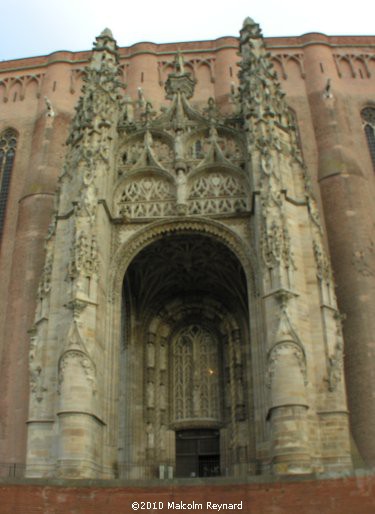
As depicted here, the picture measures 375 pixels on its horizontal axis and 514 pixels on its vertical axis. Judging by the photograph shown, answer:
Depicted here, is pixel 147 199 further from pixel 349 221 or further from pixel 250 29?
pixel 349 221

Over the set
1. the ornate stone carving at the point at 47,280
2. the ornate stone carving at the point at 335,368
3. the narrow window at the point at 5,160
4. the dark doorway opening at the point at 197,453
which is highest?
the narrow window at the point at 5,160

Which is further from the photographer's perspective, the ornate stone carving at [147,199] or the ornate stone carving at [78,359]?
the ornate stone carving at [147,199]

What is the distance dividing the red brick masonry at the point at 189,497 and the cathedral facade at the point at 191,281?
2549 millimetres

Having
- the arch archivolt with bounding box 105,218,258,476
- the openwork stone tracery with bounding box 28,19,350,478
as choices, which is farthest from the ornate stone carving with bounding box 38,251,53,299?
the arch archivolt with bounding box 105,218,258,476

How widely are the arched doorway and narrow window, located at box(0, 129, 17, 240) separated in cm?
913

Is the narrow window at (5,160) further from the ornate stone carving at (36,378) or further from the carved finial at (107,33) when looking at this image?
the ornate stone carving at (36,378)

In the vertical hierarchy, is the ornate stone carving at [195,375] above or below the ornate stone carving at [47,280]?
below

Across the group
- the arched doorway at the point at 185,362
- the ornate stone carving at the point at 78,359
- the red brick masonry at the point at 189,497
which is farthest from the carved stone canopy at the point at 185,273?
the red brick masonry at the point at 189,497

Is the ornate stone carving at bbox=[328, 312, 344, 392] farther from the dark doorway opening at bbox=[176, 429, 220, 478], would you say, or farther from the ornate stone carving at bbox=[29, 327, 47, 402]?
the ornate stone carving at bbox=[29, 327, 47, 402]

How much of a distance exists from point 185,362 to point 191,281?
3.09m

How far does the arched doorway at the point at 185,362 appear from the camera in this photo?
2023 centimetres

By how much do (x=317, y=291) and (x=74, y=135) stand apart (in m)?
9.95

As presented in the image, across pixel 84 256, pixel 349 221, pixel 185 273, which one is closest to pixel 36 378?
pixel 84 256

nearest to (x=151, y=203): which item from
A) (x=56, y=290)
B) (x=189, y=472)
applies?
(x=56, y=290)
